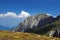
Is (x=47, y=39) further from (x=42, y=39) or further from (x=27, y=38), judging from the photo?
(x=27, y=38)

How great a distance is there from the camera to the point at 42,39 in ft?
138

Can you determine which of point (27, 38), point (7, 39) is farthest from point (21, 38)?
point (7, 39)

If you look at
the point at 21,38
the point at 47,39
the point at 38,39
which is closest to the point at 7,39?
the point at 21,38

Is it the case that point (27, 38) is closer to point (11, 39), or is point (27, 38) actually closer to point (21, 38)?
point (21, 38)

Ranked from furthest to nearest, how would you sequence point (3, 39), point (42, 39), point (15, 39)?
point (42, 39)
point (15, 39)
point (3, 39)

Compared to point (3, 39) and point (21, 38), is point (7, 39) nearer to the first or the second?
point (3, 39)

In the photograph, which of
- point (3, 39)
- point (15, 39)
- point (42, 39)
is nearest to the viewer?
point (3, 39)

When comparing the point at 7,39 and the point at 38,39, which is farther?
the point at 38,39

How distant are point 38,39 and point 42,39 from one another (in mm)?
1295

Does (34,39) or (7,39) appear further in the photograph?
A: (34,39)

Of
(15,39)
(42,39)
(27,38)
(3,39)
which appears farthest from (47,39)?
(3,39)

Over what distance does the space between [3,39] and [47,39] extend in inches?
438

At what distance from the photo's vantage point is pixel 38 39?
41.3 meters

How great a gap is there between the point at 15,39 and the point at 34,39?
14.5 feet
